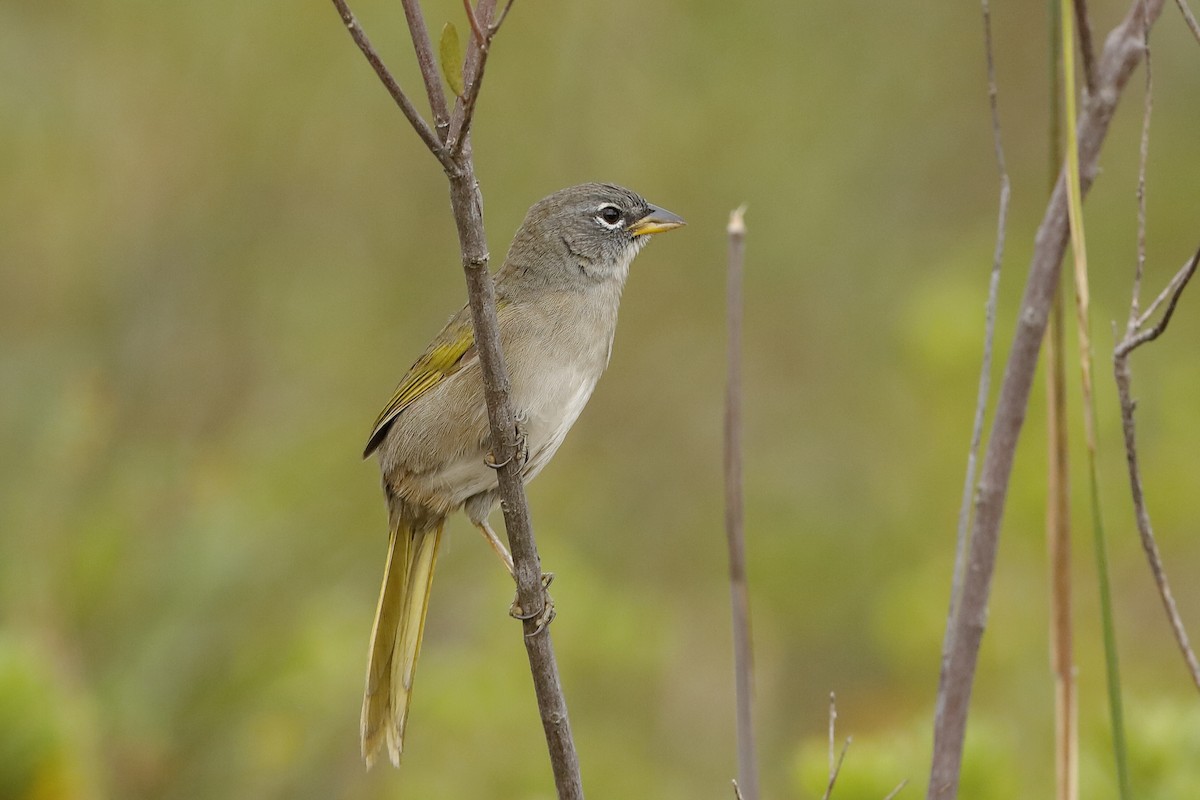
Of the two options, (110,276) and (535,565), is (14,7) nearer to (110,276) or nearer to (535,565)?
(110,276)

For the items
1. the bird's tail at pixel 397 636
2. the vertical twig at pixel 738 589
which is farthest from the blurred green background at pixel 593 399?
the vertical twig at pixel 738 589

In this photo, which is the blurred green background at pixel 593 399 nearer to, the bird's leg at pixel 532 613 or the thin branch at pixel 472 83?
the bird's leg at pixel 532 613

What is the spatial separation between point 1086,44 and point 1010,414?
59 centimetres

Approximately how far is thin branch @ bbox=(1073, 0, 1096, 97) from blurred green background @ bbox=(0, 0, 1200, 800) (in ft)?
4.95

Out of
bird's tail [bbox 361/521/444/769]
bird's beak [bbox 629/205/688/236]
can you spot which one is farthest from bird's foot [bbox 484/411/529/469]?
bird's beak [bbox 629/205/688/236]

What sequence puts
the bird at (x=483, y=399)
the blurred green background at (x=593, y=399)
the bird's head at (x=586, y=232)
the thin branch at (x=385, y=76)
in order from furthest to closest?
the blurred green background at (x=593, y=399), the bird's head at (x=586, y=232), the bird at (x=483, y=399), the thin branch at (x=385, y=76)

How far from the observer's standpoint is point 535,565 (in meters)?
2.38

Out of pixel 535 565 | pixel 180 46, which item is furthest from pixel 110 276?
pixel 535 565

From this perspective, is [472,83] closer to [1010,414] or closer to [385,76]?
[385,76]

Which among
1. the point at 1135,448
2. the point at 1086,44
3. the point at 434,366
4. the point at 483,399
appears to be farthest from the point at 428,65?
the point at 434,366

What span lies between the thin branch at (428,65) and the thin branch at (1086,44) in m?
1.01

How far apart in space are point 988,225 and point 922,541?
93.1 inches

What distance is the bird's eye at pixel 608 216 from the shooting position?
13.3 ft

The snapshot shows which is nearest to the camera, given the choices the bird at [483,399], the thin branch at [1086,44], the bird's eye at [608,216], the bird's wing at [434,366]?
the thin branch at [1086,44]
